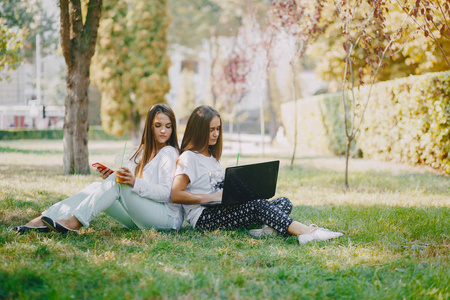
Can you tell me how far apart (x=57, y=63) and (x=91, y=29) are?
24.2 m

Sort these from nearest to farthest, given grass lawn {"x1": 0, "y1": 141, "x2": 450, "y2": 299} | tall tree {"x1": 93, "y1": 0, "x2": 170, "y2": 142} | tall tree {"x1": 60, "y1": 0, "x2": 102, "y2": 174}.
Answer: grass lawn {"x1": 0, "y1": 141, "x2": 450, "y2": 299}
tall tree {"x1": 60, "y1": 0, "x2": 102, "y2": 174}
tall tree {"x1": 93, "y1": 0, "x2": 170, "y2": 142}

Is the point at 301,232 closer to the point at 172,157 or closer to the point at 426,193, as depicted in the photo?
the point at 172,157

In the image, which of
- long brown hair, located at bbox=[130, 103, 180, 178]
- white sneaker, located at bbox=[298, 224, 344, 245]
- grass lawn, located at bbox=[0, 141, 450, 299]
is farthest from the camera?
long brown hair, located at bbox=[130, 103, 180, 178]

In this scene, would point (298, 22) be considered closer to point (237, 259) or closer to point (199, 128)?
point (199, 128)

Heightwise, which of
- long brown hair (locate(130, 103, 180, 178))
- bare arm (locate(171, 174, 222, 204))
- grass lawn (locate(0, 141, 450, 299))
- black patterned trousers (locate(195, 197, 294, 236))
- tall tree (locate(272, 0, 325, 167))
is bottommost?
grass lawn (locate(0, 141, 450, 299))

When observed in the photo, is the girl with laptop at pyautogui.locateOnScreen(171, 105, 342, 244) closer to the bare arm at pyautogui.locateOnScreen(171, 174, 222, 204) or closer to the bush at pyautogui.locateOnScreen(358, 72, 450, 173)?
the bare arm at pyautogui.locateOnScreen(171, 174, 222, 204)

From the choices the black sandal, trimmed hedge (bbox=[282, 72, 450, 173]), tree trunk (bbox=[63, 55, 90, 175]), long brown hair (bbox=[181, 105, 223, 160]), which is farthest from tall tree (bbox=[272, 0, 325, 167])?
the black sandal

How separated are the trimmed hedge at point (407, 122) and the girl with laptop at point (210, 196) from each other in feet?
16.8

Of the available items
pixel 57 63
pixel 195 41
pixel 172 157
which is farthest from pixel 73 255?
pixel 57 63

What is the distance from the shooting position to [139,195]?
12.4 ft

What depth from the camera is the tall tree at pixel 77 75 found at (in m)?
7.69

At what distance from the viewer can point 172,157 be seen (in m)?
3.97

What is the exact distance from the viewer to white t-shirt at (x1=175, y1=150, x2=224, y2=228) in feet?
12.6

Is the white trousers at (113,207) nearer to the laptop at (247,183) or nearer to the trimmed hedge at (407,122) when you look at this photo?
the laptop at (247,183)
